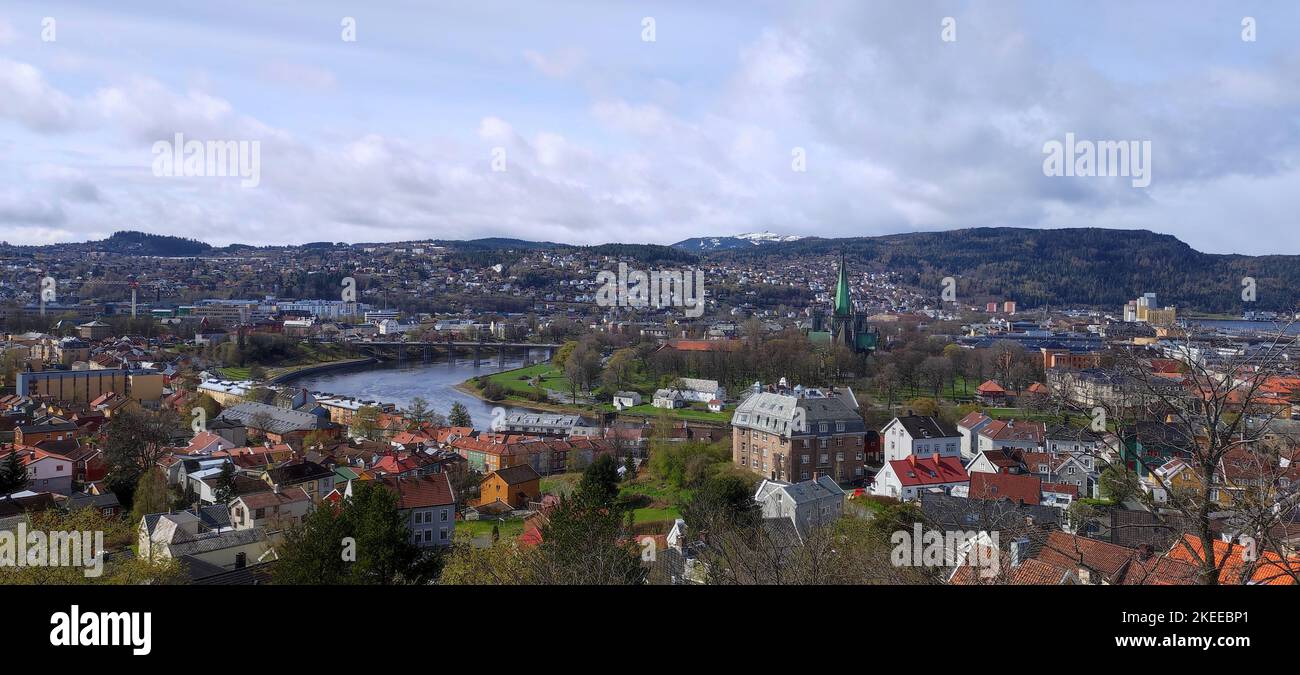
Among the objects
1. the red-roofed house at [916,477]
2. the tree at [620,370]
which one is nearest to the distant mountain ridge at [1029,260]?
the tree at [620,370]

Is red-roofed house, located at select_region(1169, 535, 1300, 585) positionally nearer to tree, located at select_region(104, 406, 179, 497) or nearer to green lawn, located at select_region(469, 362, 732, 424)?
tree, located at select_region(104, 406, 179, 497)

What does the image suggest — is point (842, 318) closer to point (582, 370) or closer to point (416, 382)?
point (582, 370)

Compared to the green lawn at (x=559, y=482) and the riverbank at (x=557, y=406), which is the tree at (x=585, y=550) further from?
the riverbank at (x=557, y=406)

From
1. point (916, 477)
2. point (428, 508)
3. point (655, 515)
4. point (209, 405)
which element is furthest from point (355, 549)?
point (209, 405)

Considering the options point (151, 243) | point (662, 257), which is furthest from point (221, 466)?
point (151, 243)

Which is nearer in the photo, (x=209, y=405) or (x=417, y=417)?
(x=417, y=417)

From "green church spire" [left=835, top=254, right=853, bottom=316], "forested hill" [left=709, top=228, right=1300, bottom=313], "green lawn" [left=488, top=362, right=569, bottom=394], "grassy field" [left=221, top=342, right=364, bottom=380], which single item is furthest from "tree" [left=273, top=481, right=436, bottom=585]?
"forested hill" [left=709, top=228, right=1300, bottom=313]

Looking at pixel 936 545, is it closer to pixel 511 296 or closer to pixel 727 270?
pixel 511 296
